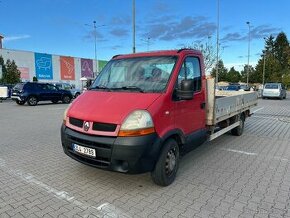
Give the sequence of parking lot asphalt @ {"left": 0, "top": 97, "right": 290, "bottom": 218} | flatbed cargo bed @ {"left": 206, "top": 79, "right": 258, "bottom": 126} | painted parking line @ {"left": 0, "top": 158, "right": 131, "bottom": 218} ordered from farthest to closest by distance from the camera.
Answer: flatbed cargo bed @ {"left": 206, "top": 79, "right": 258, "bottom": 126} → parking lot asphalt @ {"left": 0, "top": 97, "right": 290, "bottom": 218} → painted parking line @ {"left": 0, "top": 158, "right": 131, "bottom": 218}

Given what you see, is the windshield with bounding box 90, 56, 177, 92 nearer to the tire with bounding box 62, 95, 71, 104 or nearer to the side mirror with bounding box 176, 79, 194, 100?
the side mirror with bounding box 176, 79, 194, 100

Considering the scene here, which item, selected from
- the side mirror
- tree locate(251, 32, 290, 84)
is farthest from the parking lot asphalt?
tree locate(251, 32, 290, 84)

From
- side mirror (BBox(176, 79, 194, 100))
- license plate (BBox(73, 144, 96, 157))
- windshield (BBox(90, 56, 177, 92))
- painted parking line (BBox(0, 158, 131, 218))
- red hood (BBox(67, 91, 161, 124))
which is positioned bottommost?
painted parking line (BBox(0, 158, 131, 218))

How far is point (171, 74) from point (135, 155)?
150cm

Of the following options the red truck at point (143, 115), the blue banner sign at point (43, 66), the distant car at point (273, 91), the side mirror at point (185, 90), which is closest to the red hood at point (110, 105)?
the red truck at point (143, 115)

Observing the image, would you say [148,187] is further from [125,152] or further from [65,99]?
[65,99]

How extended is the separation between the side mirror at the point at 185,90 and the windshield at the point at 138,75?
253 millimetres

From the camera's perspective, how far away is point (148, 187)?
4488 millimetres

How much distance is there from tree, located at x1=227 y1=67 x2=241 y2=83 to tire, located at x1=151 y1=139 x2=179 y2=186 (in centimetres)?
8111

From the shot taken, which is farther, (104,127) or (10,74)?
(10,74)

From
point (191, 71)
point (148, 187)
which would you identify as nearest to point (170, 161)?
point (148, 187)

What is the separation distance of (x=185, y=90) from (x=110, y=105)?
3.92 ft

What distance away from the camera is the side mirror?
4.43 m

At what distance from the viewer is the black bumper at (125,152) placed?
3904mm
